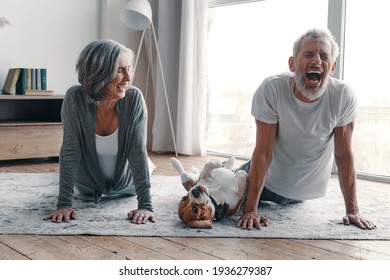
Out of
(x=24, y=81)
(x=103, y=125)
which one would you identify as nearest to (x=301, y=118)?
(x=103, y=125)

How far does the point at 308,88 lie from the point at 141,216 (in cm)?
84

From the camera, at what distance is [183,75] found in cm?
425

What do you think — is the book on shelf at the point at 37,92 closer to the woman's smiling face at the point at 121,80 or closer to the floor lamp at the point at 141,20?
the floor lamp at the point at 141,20

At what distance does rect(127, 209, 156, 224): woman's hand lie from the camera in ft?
6.81

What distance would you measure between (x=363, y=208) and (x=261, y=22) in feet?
7.13

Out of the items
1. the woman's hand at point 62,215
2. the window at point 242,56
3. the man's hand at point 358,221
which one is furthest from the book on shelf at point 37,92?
the man's hand at point 358,221

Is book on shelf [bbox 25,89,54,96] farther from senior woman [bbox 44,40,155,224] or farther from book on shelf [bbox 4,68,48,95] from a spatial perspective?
senior woman [bbox 44,40,155,224]

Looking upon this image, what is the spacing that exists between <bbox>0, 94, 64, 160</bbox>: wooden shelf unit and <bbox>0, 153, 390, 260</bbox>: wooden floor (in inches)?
71.3

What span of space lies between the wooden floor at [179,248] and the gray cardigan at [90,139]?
289 millimetres

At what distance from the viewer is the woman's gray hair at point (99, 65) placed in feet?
6.59

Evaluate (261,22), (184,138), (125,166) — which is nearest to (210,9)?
(261,22)

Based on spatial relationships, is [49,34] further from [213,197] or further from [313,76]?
[313,76]

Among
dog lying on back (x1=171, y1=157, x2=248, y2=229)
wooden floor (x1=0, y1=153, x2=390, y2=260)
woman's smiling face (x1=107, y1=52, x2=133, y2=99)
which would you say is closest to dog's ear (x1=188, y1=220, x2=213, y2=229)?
dog lying on back (x1=171, y1=157, x2=248, y2=229)
